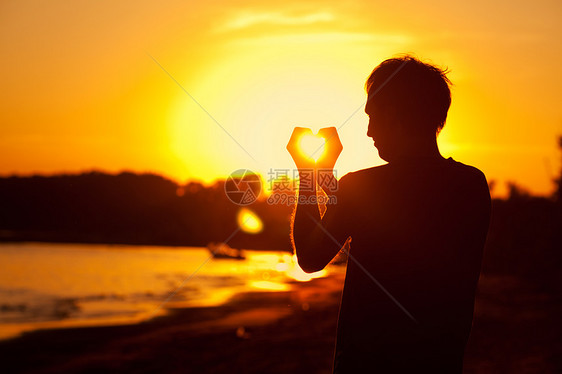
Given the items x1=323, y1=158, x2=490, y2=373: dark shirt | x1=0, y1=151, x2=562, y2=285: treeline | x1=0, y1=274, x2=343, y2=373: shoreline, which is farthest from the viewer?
x1=0, y1=151, x2=562, y2=285: treeline

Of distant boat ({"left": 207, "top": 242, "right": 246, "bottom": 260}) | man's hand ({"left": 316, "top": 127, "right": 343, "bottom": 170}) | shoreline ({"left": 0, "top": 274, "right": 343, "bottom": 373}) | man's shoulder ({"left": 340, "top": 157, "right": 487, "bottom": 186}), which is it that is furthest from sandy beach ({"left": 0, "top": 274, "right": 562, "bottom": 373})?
distant boat ({"left": 207, "top": 242, "right": 246, "bottom": 260})

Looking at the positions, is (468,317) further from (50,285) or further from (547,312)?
(50,285)

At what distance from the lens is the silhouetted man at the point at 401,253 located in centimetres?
162

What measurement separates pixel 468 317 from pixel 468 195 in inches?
15.2

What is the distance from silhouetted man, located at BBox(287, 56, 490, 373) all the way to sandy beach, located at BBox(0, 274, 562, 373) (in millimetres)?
7652

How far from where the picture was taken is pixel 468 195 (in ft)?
5.49

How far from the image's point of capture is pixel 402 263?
5.32ft

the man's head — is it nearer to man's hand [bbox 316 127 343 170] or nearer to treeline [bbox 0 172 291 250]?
man's hand [bbox 316 127 343 170]

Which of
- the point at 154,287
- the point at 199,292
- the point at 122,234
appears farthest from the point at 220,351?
the point at 122,234

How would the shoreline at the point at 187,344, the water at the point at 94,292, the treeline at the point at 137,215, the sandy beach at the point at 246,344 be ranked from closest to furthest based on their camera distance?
the sandy beach at the point at 246,344
the shoreline at the point at 187,344
the water at the point at 94,292
the treeline at the point at 137,215

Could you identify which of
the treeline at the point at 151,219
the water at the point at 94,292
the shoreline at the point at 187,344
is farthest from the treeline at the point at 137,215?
the shoreline at the point at 187,344

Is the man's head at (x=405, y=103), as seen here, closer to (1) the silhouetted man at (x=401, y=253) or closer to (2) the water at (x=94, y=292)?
(1) the silhouetted man at (x=401, y=253)

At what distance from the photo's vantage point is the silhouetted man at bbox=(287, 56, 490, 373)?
1623 mm

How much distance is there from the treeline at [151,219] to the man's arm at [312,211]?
74.6 meters
